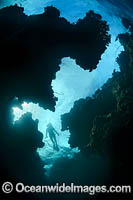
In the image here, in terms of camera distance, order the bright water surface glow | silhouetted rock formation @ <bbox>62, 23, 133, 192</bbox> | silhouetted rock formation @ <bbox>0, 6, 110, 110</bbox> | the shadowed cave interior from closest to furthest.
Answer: silhouetted rock formation @ <bbox>0, 6, 110, 110</bbox>
the shadowed cave interior
silhouetted rock formation @ <bbox>62, 23, 133, 192</bbox>
the bright water surface glow

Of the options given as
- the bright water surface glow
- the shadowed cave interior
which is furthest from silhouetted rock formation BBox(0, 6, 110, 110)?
the bright water surface glow

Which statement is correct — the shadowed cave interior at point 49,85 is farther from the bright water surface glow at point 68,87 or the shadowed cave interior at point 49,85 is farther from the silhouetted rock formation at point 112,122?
the bright water surface glow at point 68,87

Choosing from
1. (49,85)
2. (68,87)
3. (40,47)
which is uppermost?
(68,87)

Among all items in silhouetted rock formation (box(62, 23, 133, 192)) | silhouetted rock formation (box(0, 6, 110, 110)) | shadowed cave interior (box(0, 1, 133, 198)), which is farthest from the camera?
silhouetted rock formation (box(62, 23, 133, 192))

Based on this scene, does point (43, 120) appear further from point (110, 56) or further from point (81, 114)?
point (81, 114)

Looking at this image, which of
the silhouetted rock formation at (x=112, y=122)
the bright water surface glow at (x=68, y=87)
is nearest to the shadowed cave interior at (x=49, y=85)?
the silhouetted rock formation at (x=112, y=122)

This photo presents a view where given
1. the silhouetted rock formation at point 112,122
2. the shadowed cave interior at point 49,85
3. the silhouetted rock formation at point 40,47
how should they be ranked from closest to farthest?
the silhouetted rock formation at point 40,47, the shadowed cave interior at point 49,85, the silhouetted rock formation at point 112,122

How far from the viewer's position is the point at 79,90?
1396 inches

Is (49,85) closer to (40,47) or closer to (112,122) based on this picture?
(40,47)

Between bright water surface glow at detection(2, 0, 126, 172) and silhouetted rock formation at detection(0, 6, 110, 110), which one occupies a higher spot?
bright water surface glow at detection(2, 0, 126, 172)

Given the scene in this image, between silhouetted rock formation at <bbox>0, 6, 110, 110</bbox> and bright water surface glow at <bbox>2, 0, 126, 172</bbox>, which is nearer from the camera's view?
silhouetted rock formation at <bbox>0, 6, 110, 110</bbox>

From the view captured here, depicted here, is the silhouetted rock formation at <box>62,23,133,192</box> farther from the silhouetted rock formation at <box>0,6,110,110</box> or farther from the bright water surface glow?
the bright water surface glow

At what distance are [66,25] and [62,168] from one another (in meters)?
14.7

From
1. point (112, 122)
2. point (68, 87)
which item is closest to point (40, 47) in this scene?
point (112, 122)
